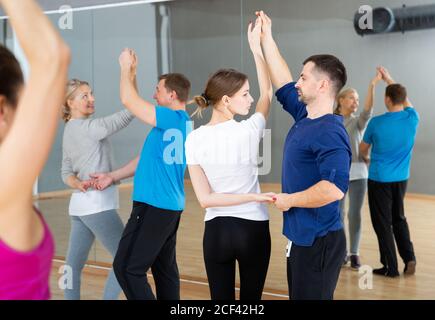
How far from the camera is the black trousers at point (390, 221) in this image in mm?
4164

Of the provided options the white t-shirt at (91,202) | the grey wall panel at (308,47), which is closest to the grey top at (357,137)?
the grey wall panel at (308,47)

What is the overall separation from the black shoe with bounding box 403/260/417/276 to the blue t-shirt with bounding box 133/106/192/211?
1.60 m

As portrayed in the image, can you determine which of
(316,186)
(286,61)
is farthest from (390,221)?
(316,186)

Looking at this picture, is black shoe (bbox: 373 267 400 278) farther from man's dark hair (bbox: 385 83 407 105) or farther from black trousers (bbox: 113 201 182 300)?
black trousers (bbox: 113 201 182 300)

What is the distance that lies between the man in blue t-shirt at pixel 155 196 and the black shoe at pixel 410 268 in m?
1.53

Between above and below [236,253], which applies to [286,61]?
above

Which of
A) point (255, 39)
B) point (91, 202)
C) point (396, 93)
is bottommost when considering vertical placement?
point (91, 202)

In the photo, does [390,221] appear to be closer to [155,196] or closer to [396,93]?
[396,93]

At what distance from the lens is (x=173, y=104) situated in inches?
137

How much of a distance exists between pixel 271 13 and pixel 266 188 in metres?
1.13

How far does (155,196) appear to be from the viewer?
10.8ft

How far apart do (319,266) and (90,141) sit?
168 cm
